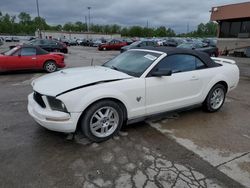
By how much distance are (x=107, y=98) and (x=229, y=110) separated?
3.39m

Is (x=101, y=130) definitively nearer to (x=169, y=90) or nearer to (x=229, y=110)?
(x=169, y=90)

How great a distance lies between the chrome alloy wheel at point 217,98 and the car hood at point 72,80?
7.77 ft

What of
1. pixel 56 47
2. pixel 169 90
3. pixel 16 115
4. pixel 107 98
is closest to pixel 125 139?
pixel 107 98

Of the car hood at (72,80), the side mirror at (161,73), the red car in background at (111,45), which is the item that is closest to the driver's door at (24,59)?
the car hood at (72,80)

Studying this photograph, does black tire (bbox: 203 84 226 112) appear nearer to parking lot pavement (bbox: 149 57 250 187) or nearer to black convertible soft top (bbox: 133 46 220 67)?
parking lot pavement (bbox: 149 57 250 187)

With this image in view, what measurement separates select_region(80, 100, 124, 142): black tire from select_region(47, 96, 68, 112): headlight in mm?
349

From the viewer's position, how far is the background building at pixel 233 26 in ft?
78.3

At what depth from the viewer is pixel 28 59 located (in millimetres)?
11242

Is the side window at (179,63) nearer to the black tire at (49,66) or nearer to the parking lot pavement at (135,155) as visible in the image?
the parking lot pavement at (135,155)

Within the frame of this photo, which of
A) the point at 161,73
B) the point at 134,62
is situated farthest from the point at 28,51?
the point at 161,73

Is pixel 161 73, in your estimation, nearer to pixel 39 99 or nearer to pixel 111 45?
pixel 39 99

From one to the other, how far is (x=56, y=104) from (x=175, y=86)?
2.25m

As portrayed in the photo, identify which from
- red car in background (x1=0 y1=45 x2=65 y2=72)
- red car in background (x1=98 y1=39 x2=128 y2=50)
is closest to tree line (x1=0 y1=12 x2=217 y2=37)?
red car in background (x1=98 y1=39 x2=128 y2=50)

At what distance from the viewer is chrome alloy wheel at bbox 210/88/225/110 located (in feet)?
18.2
